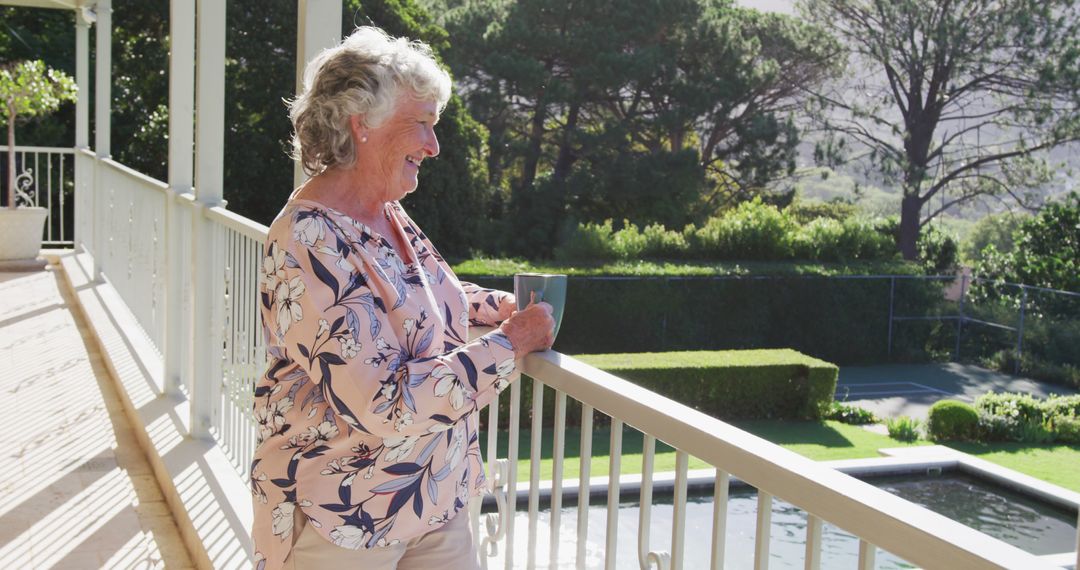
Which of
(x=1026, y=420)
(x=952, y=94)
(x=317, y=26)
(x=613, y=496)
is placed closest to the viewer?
(x=613, y=496)

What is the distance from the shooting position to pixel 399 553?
4.67ft

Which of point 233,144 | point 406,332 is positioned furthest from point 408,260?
point 233,144

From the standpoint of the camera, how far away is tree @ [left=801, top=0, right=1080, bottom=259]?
23312 millimetres

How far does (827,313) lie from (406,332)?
16.2 meters

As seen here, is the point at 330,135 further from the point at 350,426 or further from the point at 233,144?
the point at 233,144

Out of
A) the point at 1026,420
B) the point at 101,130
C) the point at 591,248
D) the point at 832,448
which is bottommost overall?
the point at 832,448

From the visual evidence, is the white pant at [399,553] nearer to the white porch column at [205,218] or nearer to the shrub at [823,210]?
the white porch column at [205,218]

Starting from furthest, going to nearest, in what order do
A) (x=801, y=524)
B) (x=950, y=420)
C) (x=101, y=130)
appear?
(x=950, y=420), (x=801, y=524), (x=101, y=130)

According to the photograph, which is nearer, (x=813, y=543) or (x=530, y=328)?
(x=813, y=543)

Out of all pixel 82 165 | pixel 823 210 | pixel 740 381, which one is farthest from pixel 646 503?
pixel 823 210

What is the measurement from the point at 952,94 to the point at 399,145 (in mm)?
24810

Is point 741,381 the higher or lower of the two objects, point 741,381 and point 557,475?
the lower

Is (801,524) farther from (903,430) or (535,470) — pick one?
(535,470)

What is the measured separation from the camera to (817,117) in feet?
82.9
